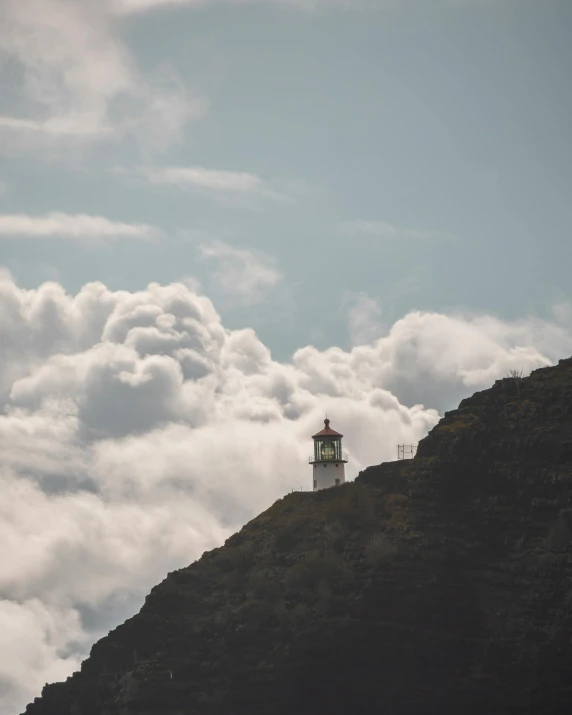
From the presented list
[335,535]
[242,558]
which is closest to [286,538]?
[242,558]

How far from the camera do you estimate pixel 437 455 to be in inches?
6314

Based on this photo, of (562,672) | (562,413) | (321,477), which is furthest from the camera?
(321,477)

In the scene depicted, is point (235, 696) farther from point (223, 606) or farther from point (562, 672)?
point (562, 672)

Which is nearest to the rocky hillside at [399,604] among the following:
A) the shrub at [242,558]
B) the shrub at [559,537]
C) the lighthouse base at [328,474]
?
the shrub at [559,537]

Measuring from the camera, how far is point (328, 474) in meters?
176

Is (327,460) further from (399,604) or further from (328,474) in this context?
(399,604)

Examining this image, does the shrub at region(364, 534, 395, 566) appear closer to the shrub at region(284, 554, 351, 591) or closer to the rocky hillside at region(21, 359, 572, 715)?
the rocky hillside at region(21, 359, 572, 715)

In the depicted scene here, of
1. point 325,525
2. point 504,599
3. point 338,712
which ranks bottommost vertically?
point 338,712

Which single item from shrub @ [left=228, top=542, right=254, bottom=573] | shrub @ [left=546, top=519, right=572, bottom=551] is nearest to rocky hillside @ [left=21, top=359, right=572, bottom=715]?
shrub @ [left=546, top=519, right=572, bottom=551]

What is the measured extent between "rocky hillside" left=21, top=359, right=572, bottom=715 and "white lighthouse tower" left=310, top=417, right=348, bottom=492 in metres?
13.5

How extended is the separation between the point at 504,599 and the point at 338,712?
22.2 metres

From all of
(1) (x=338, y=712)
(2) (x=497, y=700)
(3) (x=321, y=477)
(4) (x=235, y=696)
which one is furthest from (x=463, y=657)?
(3) (x=321, y=477)

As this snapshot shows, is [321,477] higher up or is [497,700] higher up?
[321,477]

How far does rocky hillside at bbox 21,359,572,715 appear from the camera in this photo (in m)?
144
